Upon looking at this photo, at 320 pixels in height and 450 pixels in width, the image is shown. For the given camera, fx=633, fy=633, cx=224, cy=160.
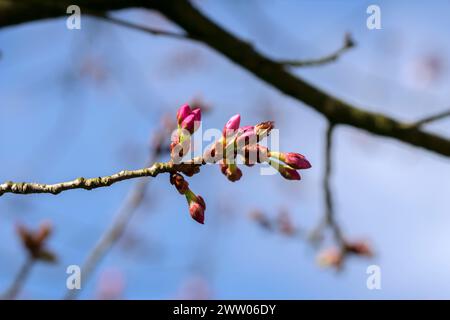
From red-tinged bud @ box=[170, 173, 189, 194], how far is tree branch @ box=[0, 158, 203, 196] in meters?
0.04

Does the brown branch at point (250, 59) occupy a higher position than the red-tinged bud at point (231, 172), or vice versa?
the brown branch at point (250, 59)

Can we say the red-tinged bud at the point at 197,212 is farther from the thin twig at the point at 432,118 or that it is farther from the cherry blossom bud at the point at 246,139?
the thin twig at the point at 432,118

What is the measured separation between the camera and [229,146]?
1.59 meters

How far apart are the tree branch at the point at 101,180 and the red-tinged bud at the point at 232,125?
112mm

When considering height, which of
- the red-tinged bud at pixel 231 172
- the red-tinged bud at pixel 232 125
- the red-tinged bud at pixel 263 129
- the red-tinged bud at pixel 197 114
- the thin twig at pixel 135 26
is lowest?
the red-tinged bud at pixel 231 172

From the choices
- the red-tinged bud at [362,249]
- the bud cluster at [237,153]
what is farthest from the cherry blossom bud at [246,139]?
the red-tinged bud at [362,249]

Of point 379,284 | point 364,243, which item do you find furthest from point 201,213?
point 364,243

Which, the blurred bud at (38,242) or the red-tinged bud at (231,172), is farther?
the blurred bud at (38,242)

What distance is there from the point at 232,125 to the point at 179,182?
0.20 metres

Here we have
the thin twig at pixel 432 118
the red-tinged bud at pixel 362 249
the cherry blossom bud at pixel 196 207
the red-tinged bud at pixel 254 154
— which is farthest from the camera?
the red-tinged bud at pixel 362 249

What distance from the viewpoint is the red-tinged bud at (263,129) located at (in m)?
1.59

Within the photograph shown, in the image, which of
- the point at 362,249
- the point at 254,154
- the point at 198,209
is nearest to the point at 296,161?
the point at 254,154
